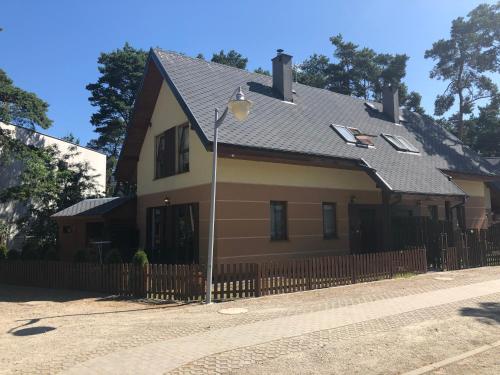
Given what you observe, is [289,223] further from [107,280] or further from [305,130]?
[107,280]

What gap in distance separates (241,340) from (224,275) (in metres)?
4.18

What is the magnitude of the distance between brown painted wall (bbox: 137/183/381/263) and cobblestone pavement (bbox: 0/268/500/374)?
3.32 metres

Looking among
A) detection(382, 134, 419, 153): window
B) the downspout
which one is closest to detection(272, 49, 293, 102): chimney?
detection(382, 134, 419, 153): window

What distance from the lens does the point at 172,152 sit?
55.9ft

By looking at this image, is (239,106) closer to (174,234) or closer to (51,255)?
(174,234)

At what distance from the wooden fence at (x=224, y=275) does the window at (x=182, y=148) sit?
16.5 ft

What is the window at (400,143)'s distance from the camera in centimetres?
2016

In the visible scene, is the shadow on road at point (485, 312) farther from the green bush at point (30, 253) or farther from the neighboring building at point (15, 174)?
the neighboring building at point (15, 174)

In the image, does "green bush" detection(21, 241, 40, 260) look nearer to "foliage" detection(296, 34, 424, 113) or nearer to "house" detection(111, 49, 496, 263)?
"house" detection(111, 49, 496, 263)

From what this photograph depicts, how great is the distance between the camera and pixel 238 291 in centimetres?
1099

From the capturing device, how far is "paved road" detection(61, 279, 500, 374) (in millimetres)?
5699

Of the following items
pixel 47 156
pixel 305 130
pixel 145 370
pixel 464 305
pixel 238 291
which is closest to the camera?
pixel 145 370

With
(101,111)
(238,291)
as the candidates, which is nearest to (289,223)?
(238,291)

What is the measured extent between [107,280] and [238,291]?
392 centimetres
